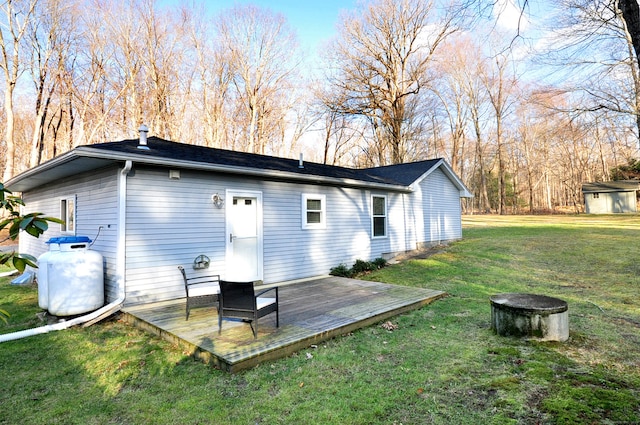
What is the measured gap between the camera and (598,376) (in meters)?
3.48

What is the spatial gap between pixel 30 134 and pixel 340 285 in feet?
94.7

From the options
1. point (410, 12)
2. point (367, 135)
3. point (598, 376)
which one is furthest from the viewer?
point (367, 135)

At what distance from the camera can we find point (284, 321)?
500 centimetres

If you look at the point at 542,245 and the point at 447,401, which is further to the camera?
the point at 542,245

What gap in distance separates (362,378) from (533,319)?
2.51 meters

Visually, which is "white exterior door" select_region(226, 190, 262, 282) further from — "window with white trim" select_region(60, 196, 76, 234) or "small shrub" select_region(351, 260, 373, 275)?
"window with white trim" select_region(60, 196, 76, 234)

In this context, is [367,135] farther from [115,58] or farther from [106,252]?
[106,252]

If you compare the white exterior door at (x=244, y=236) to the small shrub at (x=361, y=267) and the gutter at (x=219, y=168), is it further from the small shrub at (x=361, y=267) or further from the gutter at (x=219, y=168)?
the small shrub at (x=361, y=267)

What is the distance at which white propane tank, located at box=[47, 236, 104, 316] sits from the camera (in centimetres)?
534

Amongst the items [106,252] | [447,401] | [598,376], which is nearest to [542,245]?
[598,376]

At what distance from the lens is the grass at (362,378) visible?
9.67ft

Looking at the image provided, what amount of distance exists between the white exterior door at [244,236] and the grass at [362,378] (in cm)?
243

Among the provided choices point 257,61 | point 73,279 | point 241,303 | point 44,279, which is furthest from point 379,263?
point 257,61

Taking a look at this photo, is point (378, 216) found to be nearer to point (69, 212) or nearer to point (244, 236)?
point (244, 236)
